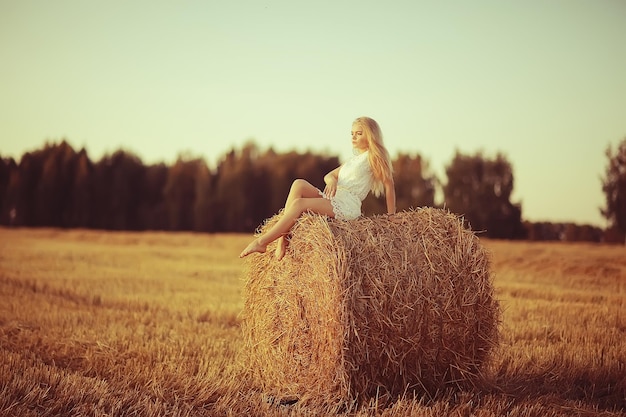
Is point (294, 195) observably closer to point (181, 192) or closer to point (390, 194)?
point (390, 194)

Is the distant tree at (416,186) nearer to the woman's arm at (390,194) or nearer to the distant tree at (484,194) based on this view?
the distant tree at (484,194)

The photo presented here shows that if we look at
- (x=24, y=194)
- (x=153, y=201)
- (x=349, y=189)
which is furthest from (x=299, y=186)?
(x=24, y=194)

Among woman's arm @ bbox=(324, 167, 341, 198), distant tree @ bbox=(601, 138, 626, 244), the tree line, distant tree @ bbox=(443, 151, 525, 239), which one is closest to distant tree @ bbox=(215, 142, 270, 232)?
the tree line

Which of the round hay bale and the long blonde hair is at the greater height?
the long blonde hair

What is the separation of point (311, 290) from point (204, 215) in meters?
29.2

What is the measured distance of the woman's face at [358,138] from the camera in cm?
702

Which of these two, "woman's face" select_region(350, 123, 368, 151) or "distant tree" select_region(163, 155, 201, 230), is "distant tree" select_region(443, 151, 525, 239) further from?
"woman's face" select_region(350, 123, 368, 151)

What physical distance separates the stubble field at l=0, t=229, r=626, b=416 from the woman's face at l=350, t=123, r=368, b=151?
6.91ft

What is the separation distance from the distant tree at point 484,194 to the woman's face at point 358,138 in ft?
64.7

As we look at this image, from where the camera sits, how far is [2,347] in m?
8.02

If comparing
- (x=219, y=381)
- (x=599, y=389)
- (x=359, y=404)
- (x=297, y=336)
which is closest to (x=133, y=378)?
(x=219, y=381)

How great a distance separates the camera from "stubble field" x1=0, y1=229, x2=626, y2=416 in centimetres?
576

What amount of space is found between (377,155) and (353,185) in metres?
0.39

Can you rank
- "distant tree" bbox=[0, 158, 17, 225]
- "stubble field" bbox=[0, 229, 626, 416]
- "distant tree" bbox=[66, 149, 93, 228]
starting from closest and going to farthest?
1. "stubble field" bbox=[0, 229, 626, 416]
2. "distant tree" bbox=[0, 158, 17, 225]
3. "distant tree" bbox=[66, 149, 93, 228]
